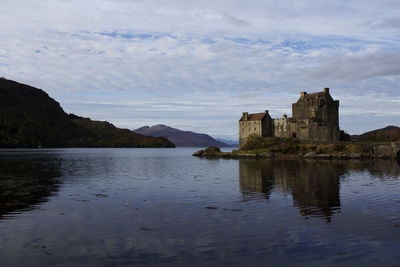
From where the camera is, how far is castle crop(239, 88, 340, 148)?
342ft

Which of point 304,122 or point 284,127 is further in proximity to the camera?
point 284,127

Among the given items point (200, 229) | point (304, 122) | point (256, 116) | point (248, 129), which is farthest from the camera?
point (248, 129)

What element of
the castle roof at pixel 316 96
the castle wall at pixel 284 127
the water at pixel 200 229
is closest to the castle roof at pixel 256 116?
the castle wall at pixel 284 127

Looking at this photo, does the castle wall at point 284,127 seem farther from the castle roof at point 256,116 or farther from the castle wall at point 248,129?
the castle wall at point 248,129

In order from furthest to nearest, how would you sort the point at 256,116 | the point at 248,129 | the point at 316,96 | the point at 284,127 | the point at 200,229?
the point at 248,129 < the point at 256,116 < the point at 284,127 < the point at 316,96 < the point at 200,229

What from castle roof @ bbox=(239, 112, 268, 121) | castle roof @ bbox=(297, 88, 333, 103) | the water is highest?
castle roof @ bbox=(297, 88, 333, 103)

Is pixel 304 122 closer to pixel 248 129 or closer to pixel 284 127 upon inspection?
pixel 284 127

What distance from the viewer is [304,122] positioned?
106 m

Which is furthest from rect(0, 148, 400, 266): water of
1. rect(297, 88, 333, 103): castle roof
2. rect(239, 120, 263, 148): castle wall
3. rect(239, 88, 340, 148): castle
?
rect(239, 120, 263, 148): castle wall

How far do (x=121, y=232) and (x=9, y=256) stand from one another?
4.83m

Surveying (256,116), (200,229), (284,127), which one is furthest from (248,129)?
(200,229)

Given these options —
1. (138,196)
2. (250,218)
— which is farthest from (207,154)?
(250,218)

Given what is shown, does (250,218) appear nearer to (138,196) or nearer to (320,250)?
(320,250)

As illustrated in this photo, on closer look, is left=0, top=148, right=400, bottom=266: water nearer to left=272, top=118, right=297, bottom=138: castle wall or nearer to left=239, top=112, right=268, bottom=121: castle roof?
left=272, top=118, right=297, bottom=138: castle wall
